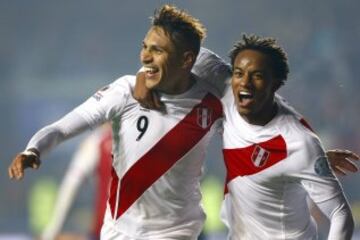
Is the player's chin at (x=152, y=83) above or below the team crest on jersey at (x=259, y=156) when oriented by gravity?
above

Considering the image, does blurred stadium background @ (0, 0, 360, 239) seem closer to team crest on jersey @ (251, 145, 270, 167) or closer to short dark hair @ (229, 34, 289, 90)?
short dark hair @ (229, 34, 289, 90)

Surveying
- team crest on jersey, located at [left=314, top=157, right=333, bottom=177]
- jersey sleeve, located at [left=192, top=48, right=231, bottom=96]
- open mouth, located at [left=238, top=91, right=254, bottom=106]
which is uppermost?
Answer: jersey sleeve, located at [left=192, top=48, right=231, bottom=96]

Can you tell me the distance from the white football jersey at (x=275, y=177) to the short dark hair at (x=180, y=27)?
7.7 inches

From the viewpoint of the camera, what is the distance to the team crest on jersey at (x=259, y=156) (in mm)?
3299

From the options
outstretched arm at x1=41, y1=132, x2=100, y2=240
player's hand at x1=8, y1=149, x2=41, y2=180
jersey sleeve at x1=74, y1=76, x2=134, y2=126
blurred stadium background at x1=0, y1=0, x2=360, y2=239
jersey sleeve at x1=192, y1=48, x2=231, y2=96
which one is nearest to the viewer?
player's hand at x1=8, y1=149, x2=41, y2=180

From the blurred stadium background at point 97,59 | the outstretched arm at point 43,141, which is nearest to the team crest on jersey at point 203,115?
the outstretched arm at point 43,141

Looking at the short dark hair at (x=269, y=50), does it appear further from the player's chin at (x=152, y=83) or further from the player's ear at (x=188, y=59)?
the player's chin at (x=152, y=83)

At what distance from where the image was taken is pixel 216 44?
6.89m

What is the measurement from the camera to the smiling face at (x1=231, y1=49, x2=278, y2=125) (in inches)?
129

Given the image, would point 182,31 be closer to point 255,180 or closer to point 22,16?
point 255,180

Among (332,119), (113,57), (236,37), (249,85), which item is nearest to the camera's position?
(249,85)

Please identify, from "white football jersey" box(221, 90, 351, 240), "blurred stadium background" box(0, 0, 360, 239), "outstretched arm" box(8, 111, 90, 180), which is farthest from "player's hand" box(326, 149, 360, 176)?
"blurred stadium background" box(0, 0, 360, 239)

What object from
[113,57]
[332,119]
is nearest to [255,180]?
[332,119]

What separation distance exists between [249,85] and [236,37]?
361 cm
